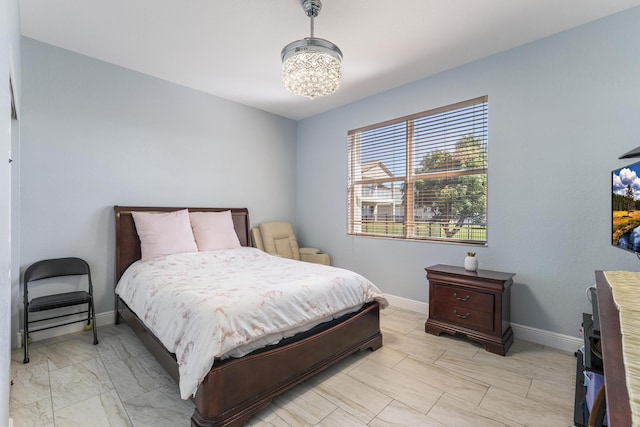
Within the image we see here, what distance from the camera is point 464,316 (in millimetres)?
2605

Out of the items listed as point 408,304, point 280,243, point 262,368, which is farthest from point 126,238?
point 408,304

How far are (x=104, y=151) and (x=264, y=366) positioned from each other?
2.70m

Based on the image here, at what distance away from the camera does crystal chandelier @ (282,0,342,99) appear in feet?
6.59

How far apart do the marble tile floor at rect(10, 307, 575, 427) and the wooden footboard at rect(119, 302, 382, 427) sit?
0.39 ft

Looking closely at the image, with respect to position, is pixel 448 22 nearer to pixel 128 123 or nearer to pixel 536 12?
pixel 536 12

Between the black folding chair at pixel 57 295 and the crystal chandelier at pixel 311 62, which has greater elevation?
the crystal chandelier at pixel 311 62

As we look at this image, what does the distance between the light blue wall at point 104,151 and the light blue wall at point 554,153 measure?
8.68 ft

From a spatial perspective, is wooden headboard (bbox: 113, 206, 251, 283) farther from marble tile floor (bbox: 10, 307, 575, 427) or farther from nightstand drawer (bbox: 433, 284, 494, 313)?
nightstand drawer (bbox: 433, 284, 494, 313)

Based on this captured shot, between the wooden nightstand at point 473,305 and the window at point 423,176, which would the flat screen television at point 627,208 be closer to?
the wooden nightstand at point 473,305

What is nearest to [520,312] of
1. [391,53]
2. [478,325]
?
[478,325]

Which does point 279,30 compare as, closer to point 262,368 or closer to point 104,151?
point 104,151

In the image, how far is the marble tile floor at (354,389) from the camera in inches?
65.4

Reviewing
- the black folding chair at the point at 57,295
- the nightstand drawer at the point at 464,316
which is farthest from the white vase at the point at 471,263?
the black folding chair at the point at 57,295

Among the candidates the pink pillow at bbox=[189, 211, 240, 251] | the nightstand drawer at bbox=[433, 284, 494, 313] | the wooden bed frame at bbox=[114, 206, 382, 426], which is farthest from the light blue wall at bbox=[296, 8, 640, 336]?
the pink pillow at bbox=[189, 211, 240, 251]
